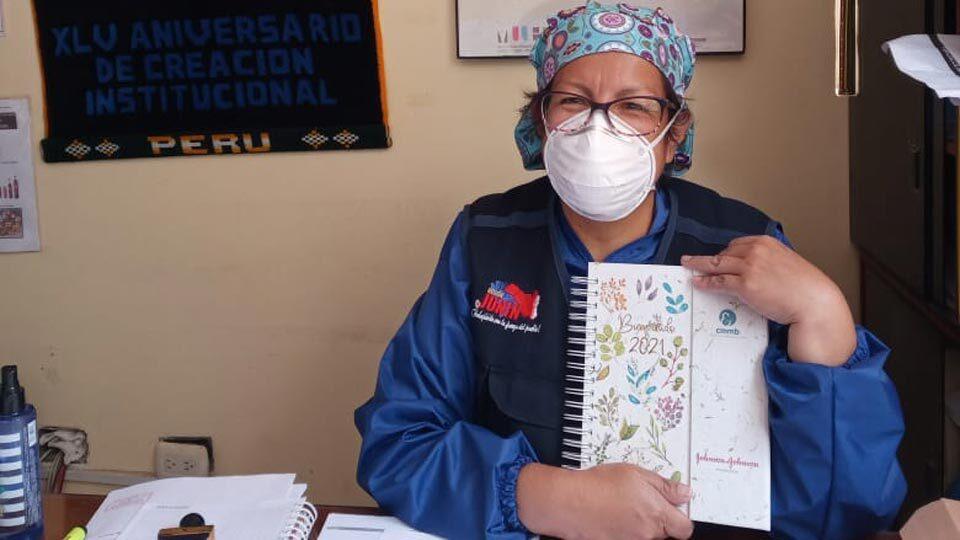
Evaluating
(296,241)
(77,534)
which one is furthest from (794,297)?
(296,241)

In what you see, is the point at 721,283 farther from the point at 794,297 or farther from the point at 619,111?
the point at 619,111

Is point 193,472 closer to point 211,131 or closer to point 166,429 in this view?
point 166,429

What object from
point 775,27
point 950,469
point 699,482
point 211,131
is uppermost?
point 775,27

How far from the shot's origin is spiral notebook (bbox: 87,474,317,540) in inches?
44.7

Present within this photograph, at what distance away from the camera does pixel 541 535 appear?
1.17 meters

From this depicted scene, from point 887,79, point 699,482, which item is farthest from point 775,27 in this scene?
point 699,482

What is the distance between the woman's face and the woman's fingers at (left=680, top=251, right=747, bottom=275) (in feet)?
0.71

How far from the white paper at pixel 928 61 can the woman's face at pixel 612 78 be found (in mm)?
300

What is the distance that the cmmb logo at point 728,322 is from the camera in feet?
3.79

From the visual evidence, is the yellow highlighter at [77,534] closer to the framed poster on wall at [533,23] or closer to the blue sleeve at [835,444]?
the blue sleeve at [835,444]

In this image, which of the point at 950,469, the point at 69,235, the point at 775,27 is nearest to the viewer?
the point at 950,469

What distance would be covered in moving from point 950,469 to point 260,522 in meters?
1.05

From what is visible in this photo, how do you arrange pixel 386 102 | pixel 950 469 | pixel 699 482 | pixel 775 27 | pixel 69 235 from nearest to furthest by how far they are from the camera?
pixel 699 482 → pixel 950 469 → pixel 775 27 → pixel 386 102 → pixel 69 235

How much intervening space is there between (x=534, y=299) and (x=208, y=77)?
1107 millimetres
